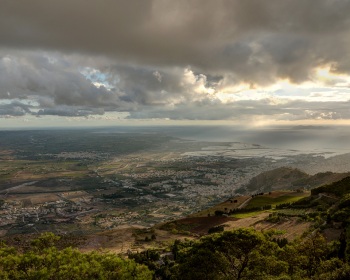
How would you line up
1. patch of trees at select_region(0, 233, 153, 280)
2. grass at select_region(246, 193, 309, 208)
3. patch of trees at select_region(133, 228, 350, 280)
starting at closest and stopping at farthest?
1. patch of trees at select_region(0, 233, 153, 280)
2. patch of trees at select_region(133, 228, 350, 280)
3. grass at select_region(246, 193, 309, 208)

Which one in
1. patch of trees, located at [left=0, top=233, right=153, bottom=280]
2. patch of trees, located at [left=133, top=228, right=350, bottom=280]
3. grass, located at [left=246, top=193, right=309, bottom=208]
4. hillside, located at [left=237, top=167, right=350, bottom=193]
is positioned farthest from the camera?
hillside, located at [left=237, top=167, right=350, bottom=193]

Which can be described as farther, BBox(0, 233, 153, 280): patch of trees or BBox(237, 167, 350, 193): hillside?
BBox(237, 167, 350, 193): hillside

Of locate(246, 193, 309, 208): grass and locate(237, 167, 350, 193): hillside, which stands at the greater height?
locate(246, 193, 309, 208): grass

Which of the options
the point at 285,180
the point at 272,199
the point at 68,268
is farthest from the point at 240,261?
the point at 285,180

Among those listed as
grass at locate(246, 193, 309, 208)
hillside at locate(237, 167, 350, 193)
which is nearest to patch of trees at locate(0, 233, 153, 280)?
grass at locate(246, 193, 309, 208)

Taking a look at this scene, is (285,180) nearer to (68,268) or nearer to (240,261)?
(240,261)

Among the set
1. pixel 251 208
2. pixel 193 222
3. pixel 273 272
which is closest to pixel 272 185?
pixel 251 208

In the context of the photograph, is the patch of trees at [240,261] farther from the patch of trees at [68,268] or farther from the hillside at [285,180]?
the hillside at [285,180]

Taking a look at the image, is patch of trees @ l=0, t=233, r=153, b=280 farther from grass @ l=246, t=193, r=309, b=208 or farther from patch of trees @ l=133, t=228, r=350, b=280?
grass @ l=246, t=193, r=309, b=208

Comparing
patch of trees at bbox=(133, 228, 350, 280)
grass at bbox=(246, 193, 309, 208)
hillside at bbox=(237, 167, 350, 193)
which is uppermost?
patch of trees at bbox=(133, 228, 350, 280)

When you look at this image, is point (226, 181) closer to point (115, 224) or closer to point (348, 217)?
point (115, 224)

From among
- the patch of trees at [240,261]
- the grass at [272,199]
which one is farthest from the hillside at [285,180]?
the patch of trees at [240,261]
